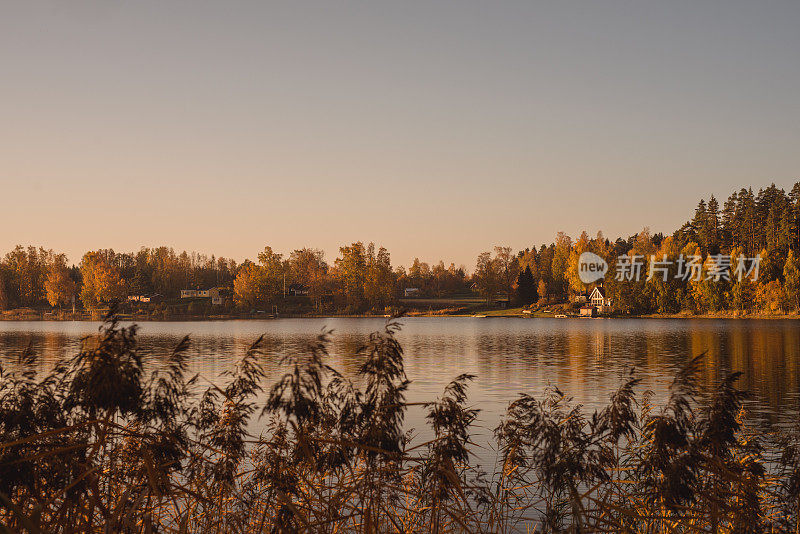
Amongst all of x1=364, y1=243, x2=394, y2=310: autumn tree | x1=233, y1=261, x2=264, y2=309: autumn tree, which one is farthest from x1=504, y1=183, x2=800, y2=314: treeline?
x1=233, y1=261, x2=264, y2=309: autumn tree

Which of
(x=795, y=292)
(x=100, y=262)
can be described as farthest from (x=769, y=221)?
(x=100, y=262)

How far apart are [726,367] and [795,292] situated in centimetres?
10029

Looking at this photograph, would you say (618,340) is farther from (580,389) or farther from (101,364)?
(101,364)

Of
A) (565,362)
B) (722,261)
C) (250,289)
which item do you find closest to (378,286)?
(250,289)

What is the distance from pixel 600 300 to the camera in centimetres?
17250

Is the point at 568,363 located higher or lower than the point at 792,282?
lower

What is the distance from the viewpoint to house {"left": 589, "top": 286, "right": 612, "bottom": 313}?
6612 inches

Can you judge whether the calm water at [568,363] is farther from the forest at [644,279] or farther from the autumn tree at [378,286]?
the autumn tree at [378,286]

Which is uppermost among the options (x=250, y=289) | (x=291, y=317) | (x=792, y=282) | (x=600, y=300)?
(x=250, y=289)

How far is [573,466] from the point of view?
32.7 ft

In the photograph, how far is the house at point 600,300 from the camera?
167950mm

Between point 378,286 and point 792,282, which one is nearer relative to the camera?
point 792,282

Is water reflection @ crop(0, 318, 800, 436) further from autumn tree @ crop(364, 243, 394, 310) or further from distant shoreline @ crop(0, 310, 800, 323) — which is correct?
autumn tree @ crop(364, 243, 394, 310)

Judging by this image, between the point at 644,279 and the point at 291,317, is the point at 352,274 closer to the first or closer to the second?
the point at 291,317
